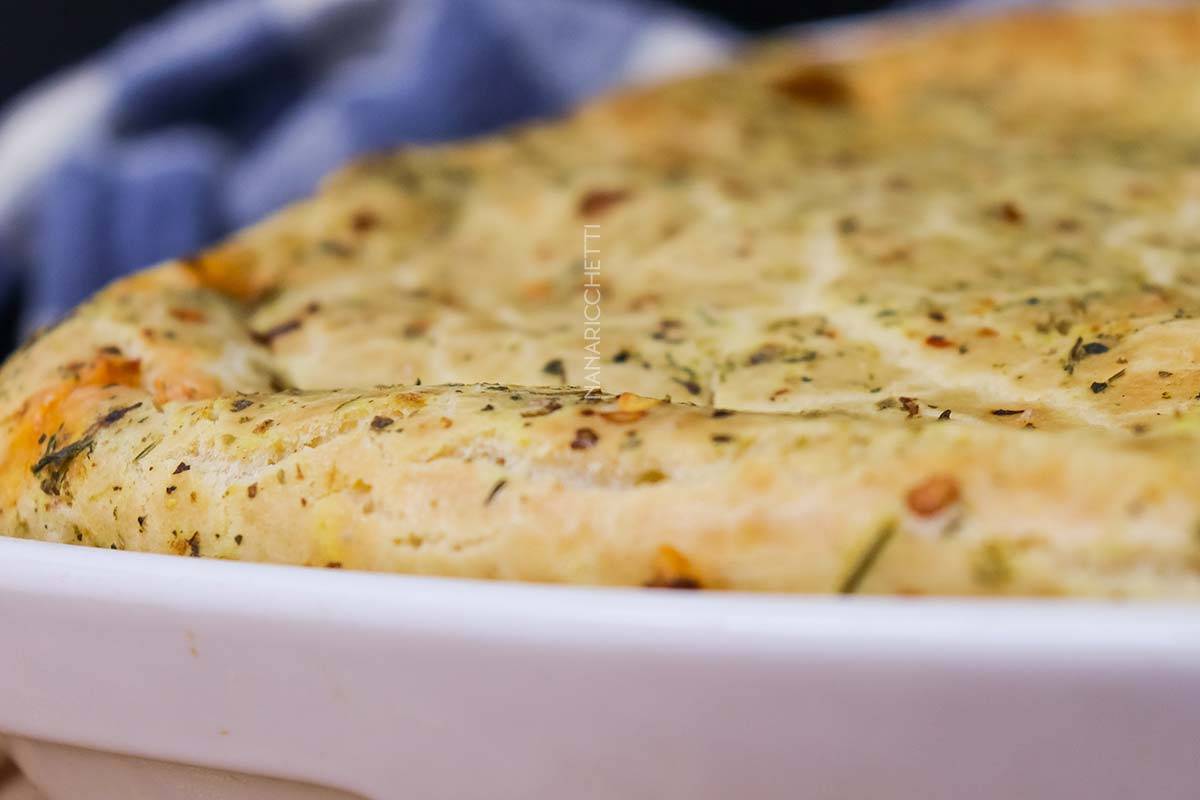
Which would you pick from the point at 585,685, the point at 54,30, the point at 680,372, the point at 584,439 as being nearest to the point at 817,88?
the point at 680,372

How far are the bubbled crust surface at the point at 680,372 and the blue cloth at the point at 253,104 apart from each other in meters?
0.63

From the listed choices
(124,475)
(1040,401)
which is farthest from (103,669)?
(1040,401)

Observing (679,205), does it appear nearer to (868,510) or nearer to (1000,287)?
(1000,287)

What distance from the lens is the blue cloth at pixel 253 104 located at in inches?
72.6

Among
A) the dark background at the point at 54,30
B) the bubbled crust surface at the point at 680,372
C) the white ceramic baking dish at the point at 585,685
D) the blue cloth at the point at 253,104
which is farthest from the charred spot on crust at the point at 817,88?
the dark background at the point at 54,30

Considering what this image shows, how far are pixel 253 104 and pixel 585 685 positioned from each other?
6.16 feet

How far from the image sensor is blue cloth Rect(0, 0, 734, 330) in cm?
184

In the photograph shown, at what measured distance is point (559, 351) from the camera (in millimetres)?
865

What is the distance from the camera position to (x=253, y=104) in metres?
2.16

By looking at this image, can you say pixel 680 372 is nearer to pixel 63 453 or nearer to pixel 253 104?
pixel 63 453

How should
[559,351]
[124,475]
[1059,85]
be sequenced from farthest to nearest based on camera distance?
→ [1059,85]
[559,351]
[124,475]

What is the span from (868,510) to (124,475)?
16.8 inches

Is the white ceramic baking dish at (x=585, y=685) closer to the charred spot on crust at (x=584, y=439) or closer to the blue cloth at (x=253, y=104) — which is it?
the charred spot on crust at (x=584, y=439)

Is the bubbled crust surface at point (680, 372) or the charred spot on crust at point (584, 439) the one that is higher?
the charred spot on crust at point (584, 439)
